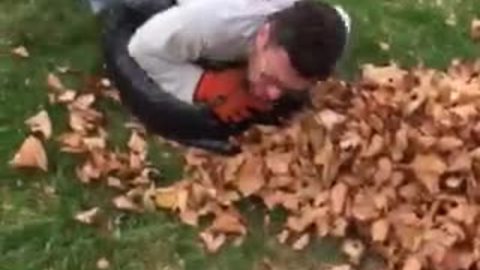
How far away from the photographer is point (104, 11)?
4859 mm

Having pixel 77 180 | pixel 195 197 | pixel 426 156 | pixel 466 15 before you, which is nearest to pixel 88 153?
pixel 77 180

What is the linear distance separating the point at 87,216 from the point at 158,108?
0.55 meters

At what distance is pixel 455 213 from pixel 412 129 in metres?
0.38

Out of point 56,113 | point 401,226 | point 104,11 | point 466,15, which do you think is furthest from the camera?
point 466,15

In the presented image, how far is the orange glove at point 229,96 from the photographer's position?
14.2ft

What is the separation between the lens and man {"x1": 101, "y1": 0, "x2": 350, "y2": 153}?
4.26 meters

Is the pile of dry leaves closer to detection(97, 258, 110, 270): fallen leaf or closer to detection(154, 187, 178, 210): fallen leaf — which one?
detection(154, 187, 178, 210): fallen leaf

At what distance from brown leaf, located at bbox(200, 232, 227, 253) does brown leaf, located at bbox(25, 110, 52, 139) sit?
0.72m

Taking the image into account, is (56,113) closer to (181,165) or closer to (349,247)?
(181,165)

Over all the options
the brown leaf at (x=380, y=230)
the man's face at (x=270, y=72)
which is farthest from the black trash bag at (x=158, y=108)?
the brown leaf at (x=380, y=230)

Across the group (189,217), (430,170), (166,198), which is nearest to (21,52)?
(166,198)

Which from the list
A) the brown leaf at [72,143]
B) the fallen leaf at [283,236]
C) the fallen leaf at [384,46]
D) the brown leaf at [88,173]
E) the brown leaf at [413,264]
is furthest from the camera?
the fallen leaf at [384,46]

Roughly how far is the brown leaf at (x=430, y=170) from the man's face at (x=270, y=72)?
17.5 inches

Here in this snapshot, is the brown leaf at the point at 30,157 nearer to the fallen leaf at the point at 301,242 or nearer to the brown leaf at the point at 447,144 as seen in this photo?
the fallen leaf at the point at 301,242
